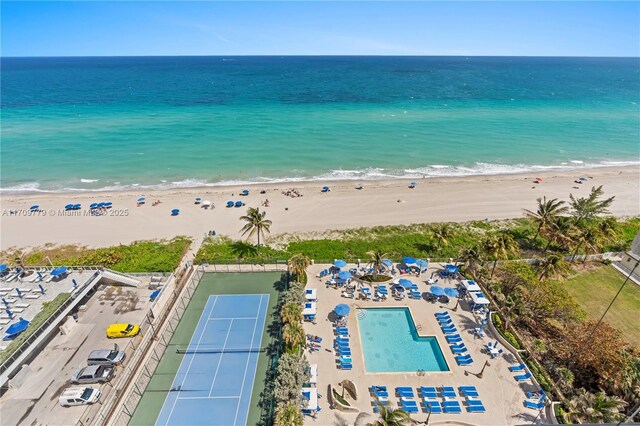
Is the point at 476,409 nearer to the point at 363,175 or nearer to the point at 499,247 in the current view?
the point at 499,247

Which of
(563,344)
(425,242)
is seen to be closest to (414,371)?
(563,344)

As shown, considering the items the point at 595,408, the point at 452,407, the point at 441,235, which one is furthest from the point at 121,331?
the point at 595,408

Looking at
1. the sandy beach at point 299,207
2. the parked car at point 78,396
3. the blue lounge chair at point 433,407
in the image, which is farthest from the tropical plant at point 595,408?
the parked car at point 78,396

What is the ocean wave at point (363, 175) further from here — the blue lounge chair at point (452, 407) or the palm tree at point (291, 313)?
the blue lounge chair at point (452, 407)

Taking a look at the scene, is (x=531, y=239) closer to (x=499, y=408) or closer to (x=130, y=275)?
(x=499, y=408)


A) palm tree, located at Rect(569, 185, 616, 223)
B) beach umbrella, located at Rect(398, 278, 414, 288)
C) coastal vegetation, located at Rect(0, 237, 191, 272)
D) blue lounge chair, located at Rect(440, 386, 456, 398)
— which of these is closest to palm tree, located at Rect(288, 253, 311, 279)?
beach umbrella, located at Rect(398, 278, 414, 288)

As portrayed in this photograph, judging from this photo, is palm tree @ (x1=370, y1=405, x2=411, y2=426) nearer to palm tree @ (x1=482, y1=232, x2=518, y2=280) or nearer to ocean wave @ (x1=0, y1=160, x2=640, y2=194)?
palm tree @ (x1=482, y1=232, x2=518, y2=280)
